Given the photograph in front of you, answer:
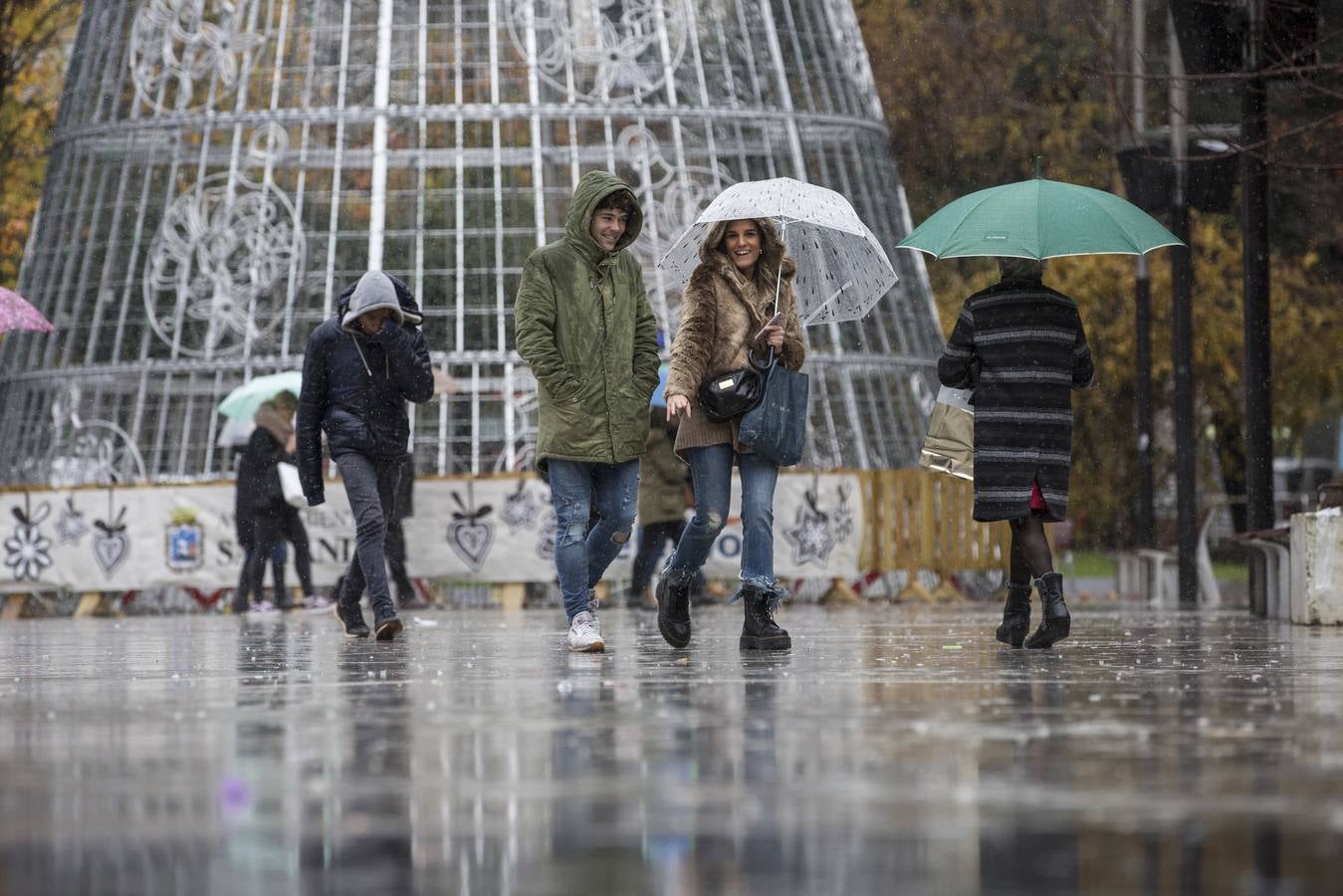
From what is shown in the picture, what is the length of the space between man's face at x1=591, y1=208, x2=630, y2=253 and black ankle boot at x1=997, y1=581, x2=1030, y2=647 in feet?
7.58

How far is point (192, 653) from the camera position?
1210cm

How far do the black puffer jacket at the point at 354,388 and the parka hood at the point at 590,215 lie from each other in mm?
1696

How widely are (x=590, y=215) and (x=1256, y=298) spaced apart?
299 inches

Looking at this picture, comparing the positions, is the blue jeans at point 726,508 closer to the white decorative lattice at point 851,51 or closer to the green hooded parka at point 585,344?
the green hooded parka at point 585,344

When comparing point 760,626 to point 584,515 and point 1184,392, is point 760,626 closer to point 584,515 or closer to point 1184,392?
point 584,515

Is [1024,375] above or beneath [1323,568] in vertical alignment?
above

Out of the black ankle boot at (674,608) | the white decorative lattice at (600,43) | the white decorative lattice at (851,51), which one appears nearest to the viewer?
the black ankle boot at (674,608)

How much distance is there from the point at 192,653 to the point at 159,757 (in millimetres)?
6120

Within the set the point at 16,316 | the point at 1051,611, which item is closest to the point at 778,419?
the point at 1051,611

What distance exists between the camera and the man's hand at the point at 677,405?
33.3ft

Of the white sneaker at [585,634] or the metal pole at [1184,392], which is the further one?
the metal pole at [1184,392]

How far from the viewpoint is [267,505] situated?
2030 cm

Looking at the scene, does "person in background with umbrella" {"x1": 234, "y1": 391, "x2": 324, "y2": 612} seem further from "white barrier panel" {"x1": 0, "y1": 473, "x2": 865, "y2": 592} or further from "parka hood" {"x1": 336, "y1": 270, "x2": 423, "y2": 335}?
"parka hood" {"x1": 336, "y1": 270, "x2": 423, "y2": 335}

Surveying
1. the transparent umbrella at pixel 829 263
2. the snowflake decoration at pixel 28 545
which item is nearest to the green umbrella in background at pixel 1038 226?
the transparent umbrella at pixel 829 263
